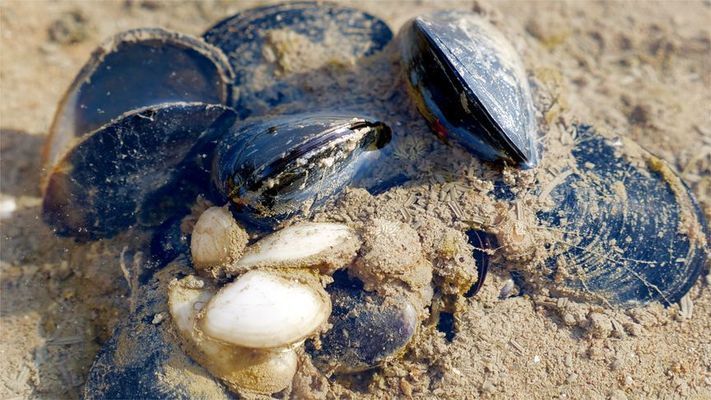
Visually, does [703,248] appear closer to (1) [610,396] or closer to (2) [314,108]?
(1) [610,396]

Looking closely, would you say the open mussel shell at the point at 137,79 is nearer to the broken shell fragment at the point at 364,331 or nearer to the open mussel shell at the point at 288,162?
the open mussel shell at the point at 288,162

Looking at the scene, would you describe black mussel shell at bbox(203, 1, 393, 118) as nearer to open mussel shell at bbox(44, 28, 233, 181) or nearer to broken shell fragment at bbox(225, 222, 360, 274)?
open mussel shell at bbox(44, 28, 233, 181)

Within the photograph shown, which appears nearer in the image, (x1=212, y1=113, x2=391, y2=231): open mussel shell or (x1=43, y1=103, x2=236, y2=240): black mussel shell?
(x1=212, y1=113, x2=391, y2=231): open mussel shell

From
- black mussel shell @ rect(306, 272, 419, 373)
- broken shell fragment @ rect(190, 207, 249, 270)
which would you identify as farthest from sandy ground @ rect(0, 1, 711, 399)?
broken shell fragment @ rect(190, 207, 249, 270)

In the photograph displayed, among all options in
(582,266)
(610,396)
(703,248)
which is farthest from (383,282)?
(703,248)

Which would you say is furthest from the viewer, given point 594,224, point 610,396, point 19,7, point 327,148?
point 19,7

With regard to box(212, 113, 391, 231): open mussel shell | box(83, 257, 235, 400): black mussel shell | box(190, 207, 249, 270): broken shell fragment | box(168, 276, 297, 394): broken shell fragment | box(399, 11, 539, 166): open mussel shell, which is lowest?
box(83, 257, 235, 400): black mussel shell

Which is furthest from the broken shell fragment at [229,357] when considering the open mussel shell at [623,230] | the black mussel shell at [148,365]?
the open mussel shell at [623,230]
